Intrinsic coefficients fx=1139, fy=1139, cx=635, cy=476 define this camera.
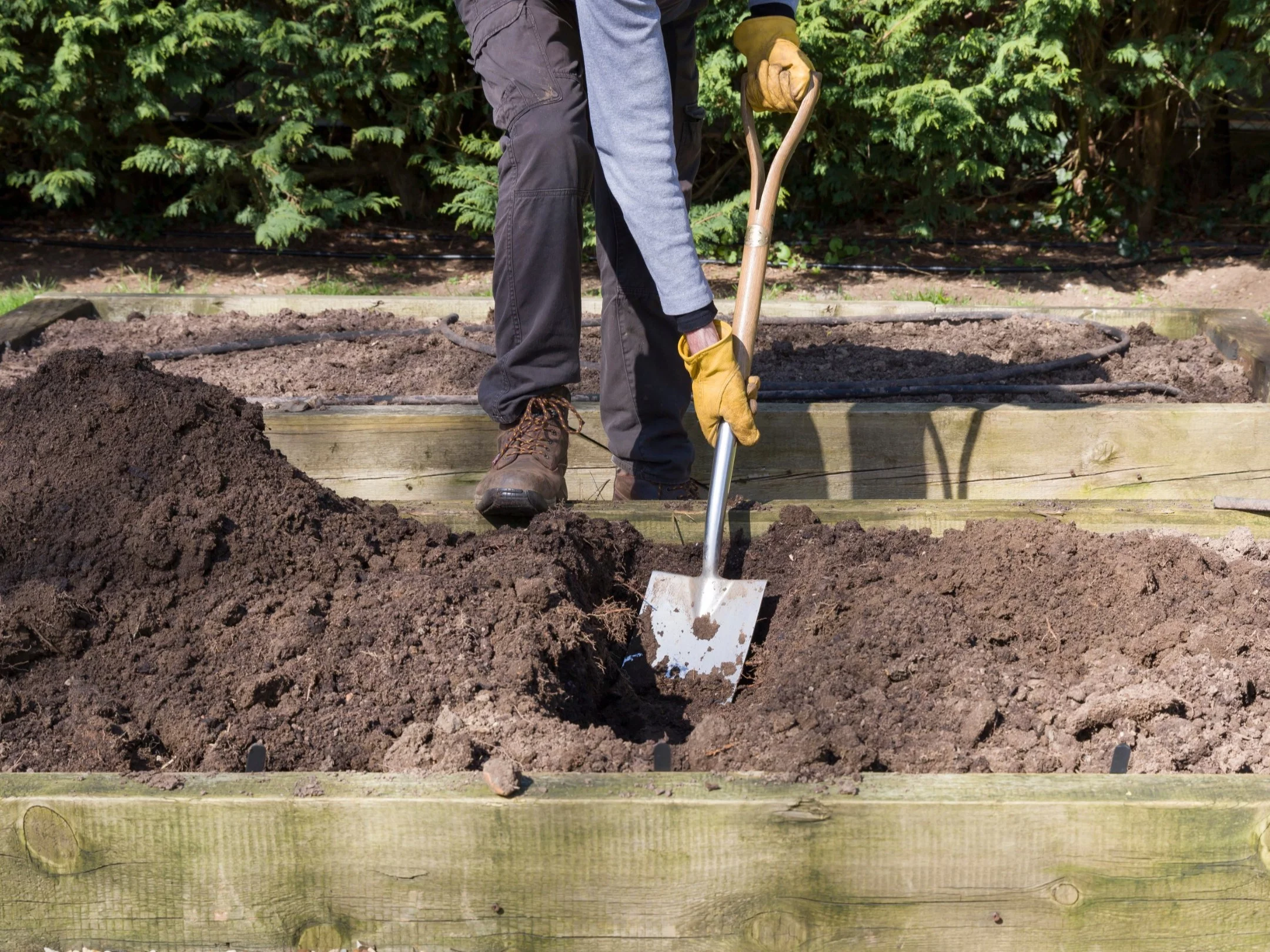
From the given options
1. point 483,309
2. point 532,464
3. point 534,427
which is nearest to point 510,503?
point 532,464

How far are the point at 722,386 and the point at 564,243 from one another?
0.60 metres

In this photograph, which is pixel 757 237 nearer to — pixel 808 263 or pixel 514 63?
pixel 514 63

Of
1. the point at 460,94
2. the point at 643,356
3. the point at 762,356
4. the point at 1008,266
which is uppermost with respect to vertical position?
the point at 460,94

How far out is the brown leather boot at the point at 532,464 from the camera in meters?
2.49

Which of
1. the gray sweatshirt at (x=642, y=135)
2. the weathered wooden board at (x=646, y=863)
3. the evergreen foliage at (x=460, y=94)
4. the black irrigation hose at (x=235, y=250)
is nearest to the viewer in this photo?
the weathered wooden board at (x=646, y=863)

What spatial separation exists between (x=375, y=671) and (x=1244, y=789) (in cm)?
126

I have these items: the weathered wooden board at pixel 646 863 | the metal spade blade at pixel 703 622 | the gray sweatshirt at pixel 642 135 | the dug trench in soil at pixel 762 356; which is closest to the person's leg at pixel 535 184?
the gray sweatshirt at pixel 642 135

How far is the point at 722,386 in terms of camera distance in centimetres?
229

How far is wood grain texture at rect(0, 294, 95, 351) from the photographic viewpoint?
4234 millimetres

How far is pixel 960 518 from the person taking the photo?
7.97ft

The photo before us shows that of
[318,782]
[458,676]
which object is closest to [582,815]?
[318,782]

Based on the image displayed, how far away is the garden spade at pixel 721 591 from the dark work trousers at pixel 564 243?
24cm

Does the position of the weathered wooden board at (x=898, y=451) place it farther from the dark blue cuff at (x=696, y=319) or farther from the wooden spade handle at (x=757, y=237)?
the dark blue cuff at (x=696, y=319)

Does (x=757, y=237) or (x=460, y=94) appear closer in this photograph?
(x=757, y=237)
